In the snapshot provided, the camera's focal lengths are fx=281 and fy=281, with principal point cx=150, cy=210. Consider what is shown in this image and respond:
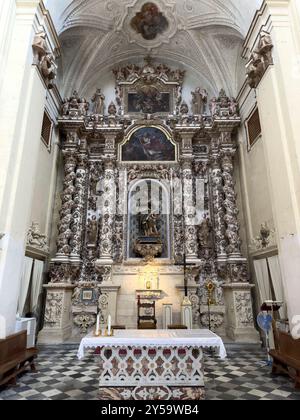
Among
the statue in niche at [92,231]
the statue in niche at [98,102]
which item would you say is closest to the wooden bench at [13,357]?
the statue in niche at [92,231]

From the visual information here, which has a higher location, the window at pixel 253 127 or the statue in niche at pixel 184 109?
the statue in niche at pixel 184 109

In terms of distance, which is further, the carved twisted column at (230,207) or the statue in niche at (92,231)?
the statue in niche at (92,231)

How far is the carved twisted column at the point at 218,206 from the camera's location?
954 cm

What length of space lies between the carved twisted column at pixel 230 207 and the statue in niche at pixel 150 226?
7.98ft

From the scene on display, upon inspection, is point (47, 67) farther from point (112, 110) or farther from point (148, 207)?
point (148, 207)

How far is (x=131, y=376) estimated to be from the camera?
408cm

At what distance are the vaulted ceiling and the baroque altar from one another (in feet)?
1.86

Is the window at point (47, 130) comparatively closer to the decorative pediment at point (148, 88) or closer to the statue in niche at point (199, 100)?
the decorative pediment at point (148, 88)

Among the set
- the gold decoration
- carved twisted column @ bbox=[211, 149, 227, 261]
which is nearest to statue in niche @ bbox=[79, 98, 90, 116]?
carved twisted column @ bbox=[211, 149, 227, 261]

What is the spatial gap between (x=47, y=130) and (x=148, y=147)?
12.0ft

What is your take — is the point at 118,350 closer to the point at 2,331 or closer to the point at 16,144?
the point at 2,331

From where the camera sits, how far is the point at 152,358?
13.6 ft

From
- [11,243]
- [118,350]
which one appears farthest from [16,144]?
[118,350]

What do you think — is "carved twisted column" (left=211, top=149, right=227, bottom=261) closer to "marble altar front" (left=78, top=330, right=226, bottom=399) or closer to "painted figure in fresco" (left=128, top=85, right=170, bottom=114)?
"painted figure in fresco" (left=128, top=85, right=170, bottom=114)
